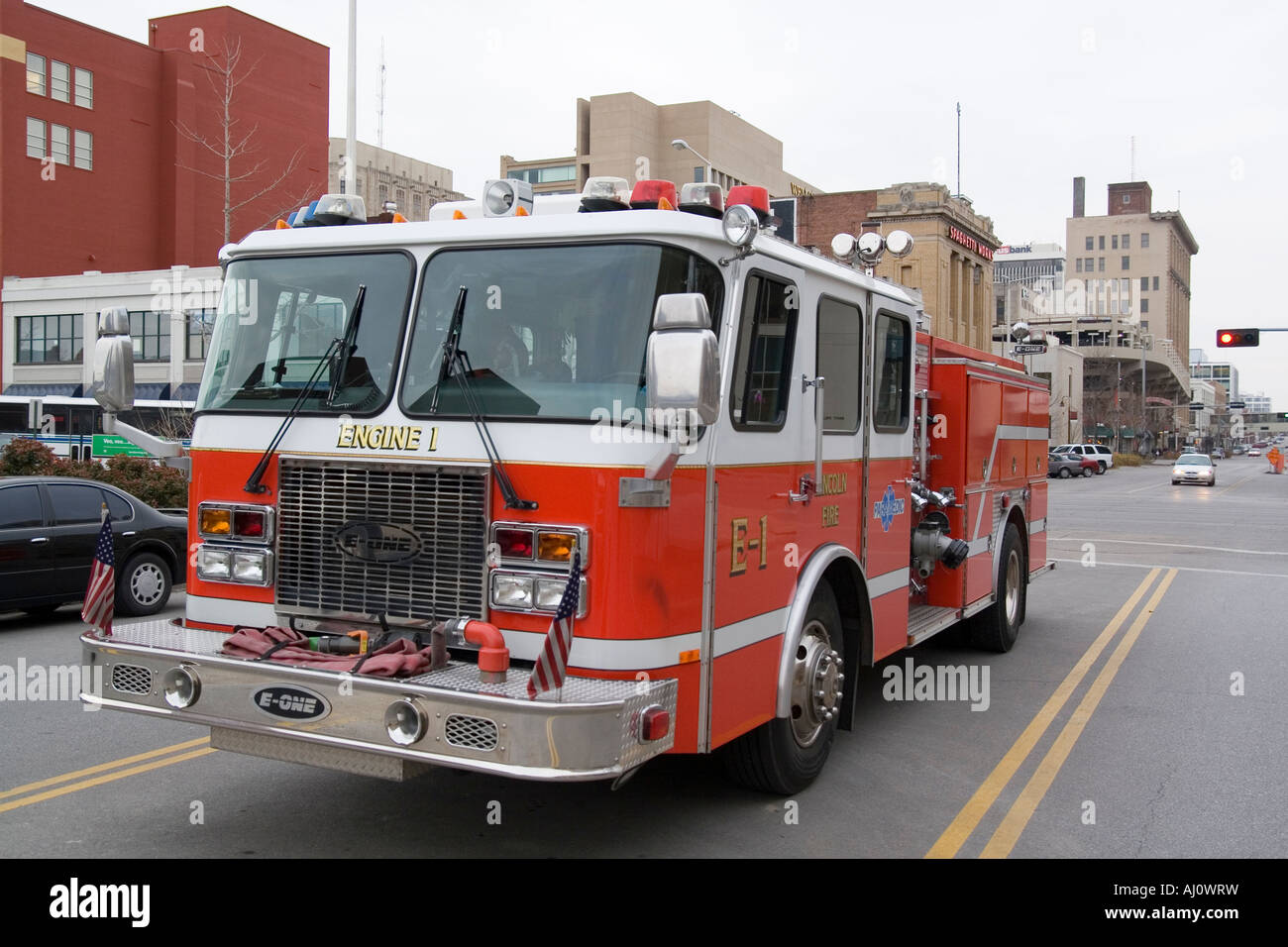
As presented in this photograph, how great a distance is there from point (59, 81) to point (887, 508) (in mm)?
61239

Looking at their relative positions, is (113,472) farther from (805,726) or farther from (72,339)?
(72,339)

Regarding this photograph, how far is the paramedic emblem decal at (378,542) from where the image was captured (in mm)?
4680

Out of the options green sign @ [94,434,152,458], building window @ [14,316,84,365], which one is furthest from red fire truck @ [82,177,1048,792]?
building window @ [14,316,84,365]

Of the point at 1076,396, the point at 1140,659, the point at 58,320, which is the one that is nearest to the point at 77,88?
the point at 58,320

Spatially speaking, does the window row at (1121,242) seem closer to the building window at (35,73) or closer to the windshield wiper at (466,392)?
the building window at (35,73)

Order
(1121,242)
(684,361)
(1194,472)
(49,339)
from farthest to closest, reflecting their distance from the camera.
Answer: (1121,242), (49,339), (1194,472), (684,361)

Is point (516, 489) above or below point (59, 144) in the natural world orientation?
below

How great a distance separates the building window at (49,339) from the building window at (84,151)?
29.1 feet

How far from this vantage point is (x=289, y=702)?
170 inches

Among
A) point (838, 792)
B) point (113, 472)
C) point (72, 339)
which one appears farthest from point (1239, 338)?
point (72, 339)

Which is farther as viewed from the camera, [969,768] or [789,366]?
[969,768]
